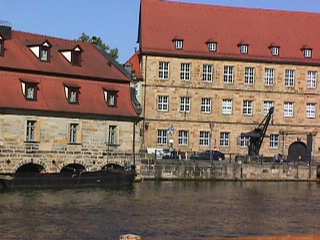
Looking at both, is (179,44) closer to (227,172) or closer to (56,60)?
(227,172)

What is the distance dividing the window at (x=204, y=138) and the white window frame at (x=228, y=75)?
5.37 metres

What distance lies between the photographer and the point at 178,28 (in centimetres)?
7725

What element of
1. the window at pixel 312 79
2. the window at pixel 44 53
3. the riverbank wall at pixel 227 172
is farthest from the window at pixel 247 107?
the window at pixel 44 53

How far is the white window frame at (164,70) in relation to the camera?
244 feet

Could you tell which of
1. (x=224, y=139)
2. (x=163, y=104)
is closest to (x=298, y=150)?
(x=224, y=139)

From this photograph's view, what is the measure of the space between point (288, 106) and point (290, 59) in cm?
462

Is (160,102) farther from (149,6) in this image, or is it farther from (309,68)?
(309,68)

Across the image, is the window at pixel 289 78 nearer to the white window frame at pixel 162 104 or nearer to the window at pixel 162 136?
the white window frame at pixel 162 104

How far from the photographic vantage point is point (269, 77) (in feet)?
254

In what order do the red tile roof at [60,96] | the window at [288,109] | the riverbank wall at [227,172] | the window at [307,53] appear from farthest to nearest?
the window at [307,53]
the window at [288,109]
the riverbank wall at [227,172]
the red tile roof at [60,96]

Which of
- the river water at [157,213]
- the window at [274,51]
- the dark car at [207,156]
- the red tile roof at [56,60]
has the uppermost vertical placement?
the window at [274,51]

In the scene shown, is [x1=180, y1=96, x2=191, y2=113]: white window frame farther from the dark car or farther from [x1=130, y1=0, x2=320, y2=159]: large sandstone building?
the dark car

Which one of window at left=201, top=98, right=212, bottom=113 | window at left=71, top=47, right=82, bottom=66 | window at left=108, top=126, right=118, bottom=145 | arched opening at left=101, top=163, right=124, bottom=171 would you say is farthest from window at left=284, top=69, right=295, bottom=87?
window at left=71, top=47, right=82, bottom=66

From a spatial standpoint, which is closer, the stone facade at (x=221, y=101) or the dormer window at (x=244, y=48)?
the stone facade at (x=221, y=101)
